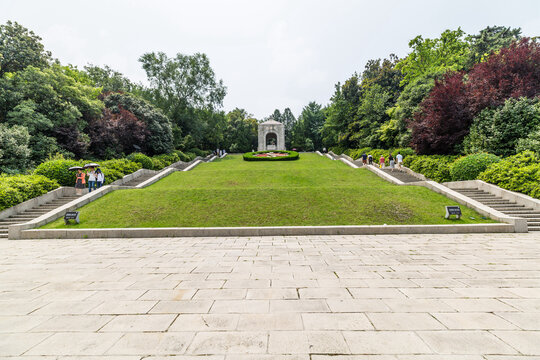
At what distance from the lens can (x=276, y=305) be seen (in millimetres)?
3658

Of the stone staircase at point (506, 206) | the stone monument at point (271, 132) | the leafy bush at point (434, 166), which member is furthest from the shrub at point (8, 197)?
the stone monument at point (271, 132)

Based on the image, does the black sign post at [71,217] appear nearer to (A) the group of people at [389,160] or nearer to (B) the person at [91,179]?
(B) the person at [91,179]

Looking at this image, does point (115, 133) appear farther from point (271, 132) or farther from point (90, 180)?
point (271, 132)

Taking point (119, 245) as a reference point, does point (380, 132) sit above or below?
above

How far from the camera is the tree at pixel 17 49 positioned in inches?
848

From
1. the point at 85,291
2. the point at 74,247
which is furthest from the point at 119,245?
the point at 85,291

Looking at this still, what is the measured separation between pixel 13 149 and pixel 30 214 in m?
8.25

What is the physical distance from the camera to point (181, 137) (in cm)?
3966

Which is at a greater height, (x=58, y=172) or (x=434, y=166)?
(x=434, y=166)

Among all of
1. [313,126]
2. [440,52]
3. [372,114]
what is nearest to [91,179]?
[372,114]

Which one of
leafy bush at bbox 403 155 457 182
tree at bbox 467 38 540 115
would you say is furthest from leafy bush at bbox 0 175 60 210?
tree at bbox 467 38 540 115

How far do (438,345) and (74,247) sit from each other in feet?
31.8

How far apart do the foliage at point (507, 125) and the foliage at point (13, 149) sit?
30.6 meters

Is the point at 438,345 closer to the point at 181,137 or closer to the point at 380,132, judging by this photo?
the point at 380,132
